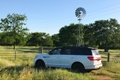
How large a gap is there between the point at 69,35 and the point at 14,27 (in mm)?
23764

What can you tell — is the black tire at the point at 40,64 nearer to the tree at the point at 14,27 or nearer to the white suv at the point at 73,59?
the white suv at the point at 73,59

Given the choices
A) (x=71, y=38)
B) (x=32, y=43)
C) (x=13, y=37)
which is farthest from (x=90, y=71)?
(x=32, y=43)

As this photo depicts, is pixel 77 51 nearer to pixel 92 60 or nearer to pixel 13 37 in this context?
pixel 92 60

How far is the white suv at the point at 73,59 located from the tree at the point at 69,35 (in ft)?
179

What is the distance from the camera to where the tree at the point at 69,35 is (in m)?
70.6

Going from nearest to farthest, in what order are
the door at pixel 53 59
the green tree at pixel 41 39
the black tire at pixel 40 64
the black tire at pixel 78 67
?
the black tire at pixel 78 67, the door at pixel 53 59, the black tire at pixel 40 64, the green tree at pixel 41 39

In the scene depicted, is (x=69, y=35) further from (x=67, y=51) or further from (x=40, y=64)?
(x=67, y=51)

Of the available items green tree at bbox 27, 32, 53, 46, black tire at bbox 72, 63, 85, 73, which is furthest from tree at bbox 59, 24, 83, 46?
black tire at bbox 72, 63, 85, 73

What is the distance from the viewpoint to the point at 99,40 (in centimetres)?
6512

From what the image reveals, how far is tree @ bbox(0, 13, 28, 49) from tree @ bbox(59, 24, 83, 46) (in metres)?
20.6

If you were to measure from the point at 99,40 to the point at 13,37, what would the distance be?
83.5 feet

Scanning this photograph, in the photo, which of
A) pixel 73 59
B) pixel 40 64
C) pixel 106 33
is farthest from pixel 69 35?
pixel 73 59

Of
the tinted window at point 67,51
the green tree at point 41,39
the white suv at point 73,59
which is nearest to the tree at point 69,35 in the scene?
the green tree at point 41,39

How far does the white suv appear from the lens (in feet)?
44.0
